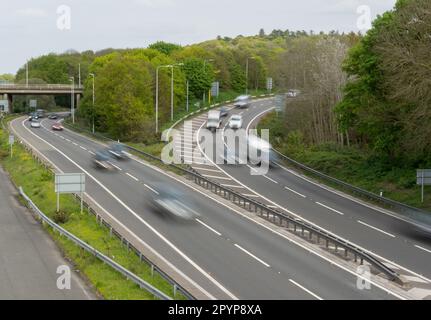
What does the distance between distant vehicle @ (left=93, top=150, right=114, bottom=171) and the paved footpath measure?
15736 millimetres

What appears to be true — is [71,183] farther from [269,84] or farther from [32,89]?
[269,84]

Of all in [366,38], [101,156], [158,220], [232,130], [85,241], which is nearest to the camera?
[85,241]

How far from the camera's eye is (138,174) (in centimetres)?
4853

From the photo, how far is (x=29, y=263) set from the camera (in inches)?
992

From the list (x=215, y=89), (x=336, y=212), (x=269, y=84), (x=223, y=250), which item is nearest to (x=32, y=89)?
(x=215, y=89)

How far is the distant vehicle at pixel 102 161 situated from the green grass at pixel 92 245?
4954 mm

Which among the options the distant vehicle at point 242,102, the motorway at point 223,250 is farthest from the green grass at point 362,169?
the distant vehicle at point 242,102

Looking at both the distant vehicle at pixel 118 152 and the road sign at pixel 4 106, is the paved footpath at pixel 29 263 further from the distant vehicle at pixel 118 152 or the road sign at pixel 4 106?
the road sign at pixel 4 106

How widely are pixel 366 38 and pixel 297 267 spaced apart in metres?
26.0

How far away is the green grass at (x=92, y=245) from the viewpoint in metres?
22.0

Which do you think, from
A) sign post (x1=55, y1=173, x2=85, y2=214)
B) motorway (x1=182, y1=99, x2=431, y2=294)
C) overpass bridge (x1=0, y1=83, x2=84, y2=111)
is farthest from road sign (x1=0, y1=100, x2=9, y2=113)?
sign post (x1=55, y1=173, x2=85, y2=214)

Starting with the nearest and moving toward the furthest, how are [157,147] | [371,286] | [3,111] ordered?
1. [371,286]
2. [157,147]
3. [3,111]

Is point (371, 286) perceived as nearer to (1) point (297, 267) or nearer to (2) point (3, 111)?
(1) point (297, 267)

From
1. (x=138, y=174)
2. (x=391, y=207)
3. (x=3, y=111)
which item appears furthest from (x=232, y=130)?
(x=3, y=111)
